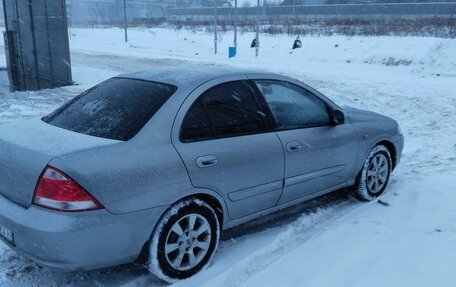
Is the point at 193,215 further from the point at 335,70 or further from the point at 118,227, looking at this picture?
the point at 335,70

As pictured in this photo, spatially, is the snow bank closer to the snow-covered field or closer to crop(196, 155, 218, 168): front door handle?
the snow-covered field

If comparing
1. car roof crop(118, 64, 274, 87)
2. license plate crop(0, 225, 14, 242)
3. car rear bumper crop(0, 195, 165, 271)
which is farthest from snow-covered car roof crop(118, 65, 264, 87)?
license plate crop(0, 225, 14, 242)

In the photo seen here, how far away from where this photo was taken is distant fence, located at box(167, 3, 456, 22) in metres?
50.1

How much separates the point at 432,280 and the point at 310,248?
3.19 ft

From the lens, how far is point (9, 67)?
15438 mm

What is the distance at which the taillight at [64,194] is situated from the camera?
9.81 feet

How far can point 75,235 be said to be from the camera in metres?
2.96

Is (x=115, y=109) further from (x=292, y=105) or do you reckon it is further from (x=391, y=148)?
(x=391, y=148)

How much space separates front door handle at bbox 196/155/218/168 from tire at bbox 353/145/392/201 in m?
2.18

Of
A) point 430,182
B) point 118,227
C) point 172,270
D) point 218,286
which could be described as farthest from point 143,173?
point 430,182

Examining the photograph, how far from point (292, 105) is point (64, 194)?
2.44 metres

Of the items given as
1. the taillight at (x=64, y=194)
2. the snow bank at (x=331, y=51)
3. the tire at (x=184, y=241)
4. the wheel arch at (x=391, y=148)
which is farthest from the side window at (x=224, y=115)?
the snow bank at (x=331, y=51)

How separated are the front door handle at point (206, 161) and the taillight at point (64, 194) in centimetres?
81

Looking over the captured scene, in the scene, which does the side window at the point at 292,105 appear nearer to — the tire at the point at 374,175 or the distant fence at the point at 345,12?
the tire at the point at 374,175
